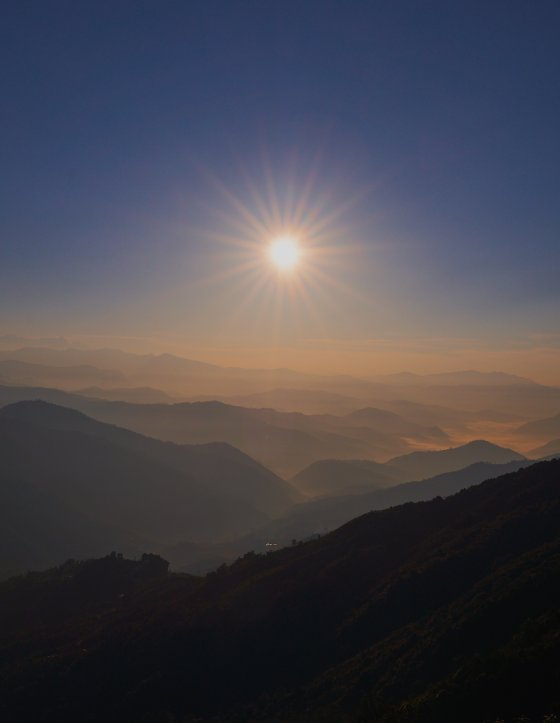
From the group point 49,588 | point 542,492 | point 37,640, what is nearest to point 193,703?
point 37,640

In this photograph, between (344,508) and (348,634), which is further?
(344,508)

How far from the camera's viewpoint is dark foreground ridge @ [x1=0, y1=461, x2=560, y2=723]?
75.9 ft

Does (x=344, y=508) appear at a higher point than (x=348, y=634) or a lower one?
higher

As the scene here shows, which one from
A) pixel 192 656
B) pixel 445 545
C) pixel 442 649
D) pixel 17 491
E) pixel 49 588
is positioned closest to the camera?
pixel 442 649

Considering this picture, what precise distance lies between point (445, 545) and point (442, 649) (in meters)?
17.9

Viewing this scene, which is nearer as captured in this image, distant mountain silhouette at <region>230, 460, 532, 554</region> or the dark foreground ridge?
the dark foreground ridge

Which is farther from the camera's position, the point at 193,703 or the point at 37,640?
the point at 37,640

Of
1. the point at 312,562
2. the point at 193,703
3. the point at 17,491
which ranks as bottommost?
the point at 193,703

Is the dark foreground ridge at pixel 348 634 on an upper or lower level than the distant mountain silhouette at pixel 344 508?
lower

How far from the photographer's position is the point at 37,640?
5147 centimetres

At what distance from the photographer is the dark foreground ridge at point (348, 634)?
2312cm

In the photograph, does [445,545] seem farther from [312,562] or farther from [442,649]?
[442,649]

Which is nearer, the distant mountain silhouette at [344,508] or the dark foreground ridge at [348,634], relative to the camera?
the dark foreground ridge at [348,634]

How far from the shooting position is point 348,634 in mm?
37500
